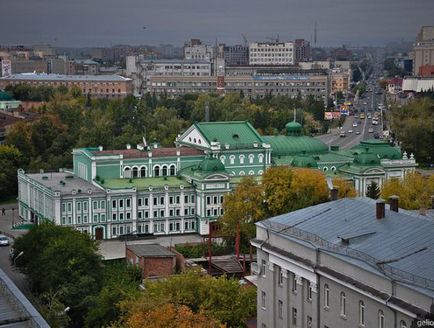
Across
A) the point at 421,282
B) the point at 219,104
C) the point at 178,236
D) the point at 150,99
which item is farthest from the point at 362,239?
the point at 150,99

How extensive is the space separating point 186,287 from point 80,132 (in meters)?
42.5

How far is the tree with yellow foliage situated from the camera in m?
38.9

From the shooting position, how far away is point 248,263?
122ft

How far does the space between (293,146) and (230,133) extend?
462 cm

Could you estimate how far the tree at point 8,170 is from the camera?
55.9 meters

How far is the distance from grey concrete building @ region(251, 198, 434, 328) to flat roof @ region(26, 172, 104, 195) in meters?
20.1

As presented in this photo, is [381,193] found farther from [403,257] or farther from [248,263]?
[403,257]

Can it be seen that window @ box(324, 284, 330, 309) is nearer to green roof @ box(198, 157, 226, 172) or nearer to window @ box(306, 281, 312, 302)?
window @ box(306, 281, 312, 302)

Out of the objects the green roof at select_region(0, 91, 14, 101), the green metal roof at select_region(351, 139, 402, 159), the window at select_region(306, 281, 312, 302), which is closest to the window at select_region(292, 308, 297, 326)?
the window at select_region(306, 281, 312, 302)

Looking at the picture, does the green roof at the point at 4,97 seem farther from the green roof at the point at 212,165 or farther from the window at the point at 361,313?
the window at the point at 361,313

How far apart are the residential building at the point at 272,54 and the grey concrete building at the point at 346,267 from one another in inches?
6002

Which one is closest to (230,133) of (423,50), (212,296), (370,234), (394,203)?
(212,296)

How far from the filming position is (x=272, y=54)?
583 ft

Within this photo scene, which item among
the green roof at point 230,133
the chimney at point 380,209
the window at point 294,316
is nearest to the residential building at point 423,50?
the green roof at point 230,133
